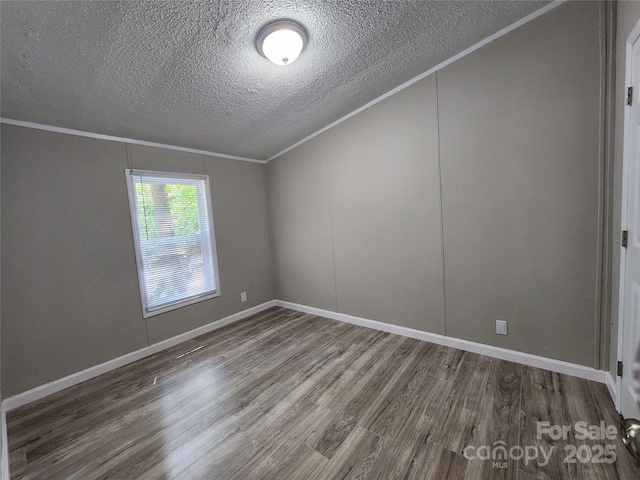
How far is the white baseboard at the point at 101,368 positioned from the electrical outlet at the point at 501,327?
3048 mm

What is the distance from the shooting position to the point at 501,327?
7.45 feet

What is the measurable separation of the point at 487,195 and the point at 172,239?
3285mm

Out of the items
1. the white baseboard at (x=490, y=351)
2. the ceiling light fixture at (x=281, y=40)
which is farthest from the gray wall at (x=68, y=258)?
the white baseboard at (x=490, y=351)

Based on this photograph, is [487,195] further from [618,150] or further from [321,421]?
[321,421]

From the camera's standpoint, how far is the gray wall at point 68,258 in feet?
6.68

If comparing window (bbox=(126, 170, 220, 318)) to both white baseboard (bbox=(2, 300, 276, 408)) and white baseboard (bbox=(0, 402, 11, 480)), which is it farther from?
white baseboard (bbox=(0, 402, 11, 480))

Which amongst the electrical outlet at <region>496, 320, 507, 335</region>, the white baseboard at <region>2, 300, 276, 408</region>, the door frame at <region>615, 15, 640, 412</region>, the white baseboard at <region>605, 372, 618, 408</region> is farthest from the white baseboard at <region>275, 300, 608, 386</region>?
the white baseboard at <region>2, 300, 276, 408</region>

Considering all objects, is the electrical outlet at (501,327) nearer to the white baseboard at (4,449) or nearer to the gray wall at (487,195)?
the gray wall at (487,195)

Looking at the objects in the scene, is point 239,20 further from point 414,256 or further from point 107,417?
point 107,417

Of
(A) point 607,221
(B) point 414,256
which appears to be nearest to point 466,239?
(B) point 414,256

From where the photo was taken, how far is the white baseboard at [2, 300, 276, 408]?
2.06 m

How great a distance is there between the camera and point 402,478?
1.31 meters

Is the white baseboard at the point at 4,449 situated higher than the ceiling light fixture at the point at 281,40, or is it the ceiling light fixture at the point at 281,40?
the ceiling light fixture at the point at 281,40

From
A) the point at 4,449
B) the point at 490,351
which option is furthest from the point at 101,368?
the point at 490,351
